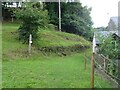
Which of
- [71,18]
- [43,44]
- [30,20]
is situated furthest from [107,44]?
[71,18]

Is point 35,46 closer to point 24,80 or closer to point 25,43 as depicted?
point 25,43

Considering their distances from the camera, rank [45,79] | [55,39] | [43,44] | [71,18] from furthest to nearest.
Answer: [71,18] → [55,39] → [43,44] → [45,79]

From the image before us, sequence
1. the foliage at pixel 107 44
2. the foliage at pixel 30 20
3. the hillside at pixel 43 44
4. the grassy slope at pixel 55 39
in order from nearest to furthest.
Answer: the foliage at pixel 107 44, the hillside at pixel 43 44, the foliage at pixel 30 20, the grassy slope at pixel 55 39

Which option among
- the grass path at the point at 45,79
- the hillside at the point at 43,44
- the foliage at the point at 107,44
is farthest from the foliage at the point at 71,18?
the grass path at the point at 45,79

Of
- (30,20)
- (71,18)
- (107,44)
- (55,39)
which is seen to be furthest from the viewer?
(71,18)

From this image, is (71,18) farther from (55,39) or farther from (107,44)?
(107,44)

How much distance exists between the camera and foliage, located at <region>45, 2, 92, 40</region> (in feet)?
110

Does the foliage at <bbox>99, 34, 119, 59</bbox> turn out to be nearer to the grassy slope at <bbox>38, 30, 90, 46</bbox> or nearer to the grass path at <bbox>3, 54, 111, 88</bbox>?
the grass path at <bbox>3, 54, 111, 88</bbox>

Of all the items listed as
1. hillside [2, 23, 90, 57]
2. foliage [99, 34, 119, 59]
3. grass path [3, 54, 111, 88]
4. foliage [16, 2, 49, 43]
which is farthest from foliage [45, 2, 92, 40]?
grass path [3, 54, 111, 88]

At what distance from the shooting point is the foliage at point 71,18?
1325 inches

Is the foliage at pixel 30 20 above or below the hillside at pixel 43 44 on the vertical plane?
above

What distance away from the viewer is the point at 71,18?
3384cm

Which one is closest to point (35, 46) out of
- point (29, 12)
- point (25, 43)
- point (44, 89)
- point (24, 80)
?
point (25, 43)

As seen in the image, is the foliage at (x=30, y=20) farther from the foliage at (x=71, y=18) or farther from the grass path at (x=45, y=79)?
the foliage at (x=71, y=18)
